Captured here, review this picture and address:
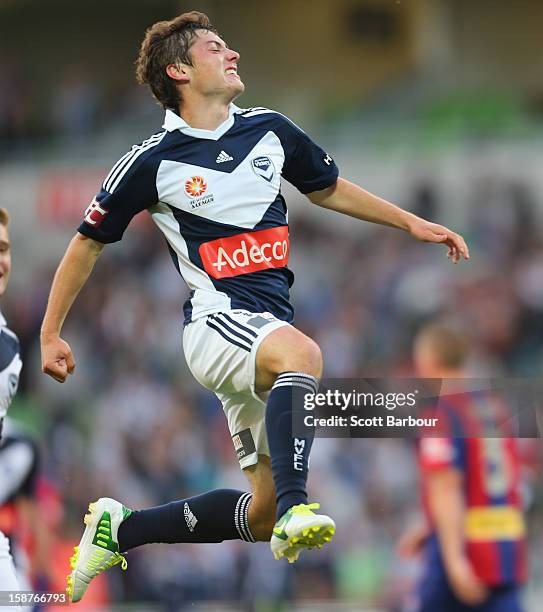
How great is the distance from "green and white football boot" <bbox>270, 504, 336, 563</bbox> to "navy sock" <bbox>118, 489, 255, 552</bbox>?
862 millimetres

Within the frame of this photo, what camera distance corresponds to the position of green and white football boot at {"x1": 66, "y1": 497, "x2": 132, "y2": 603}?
6172 millimetres

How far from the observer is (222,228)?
18.7 ft


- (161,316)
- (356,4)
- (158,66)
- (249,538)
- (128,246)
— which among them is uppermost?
(356,4)

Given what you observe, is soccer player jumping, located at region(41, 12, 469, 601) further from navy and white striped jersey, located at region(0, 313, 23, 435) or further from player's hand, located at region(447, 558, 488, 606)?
player's hand, located at region(447, 558, 488, 606)

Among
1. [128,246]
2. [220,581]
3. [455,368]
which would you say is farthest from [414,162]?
[455,368]

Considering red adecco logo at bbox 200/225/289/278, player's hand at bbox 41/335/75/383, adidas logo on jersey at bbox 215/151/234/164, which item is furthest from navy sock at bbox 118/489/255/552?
adidas logo on jersey at bbox 215/151/234/164

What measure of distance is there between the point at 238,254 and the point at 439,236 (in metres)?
0.90

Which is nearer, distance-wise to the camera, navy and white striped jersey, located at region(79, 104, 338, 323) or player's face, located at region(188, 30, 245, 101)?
navy and white striped jersey, located at region(79, 104, 338, 323)

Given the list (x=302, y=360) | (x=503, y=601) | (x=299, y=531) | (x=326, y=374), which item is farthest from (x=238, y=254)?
(x=326, y=374)

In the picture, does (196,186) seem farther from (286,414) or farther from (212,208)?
(286,414)

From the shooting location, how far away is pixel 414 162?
16953 millimetres

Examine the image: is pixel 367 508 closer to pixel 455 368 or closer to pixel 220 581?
pixel 220 581

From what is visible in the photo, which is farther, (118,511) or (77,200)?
(77,200)

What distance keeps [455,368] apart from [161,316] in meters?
8.43
